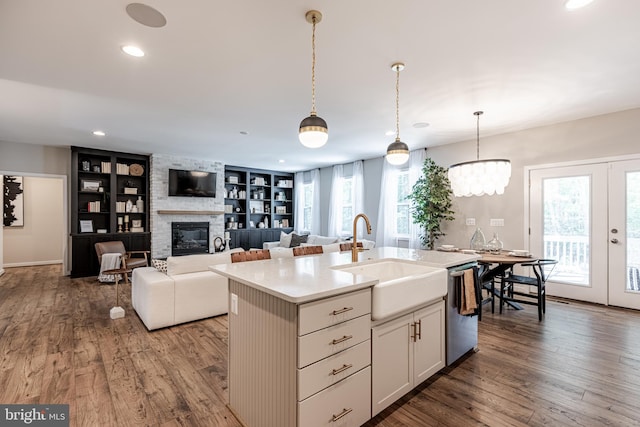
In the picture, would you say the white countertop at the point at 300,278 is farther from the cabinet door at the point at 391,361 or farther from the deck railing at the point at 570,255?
the deck railing at the point at 570,255

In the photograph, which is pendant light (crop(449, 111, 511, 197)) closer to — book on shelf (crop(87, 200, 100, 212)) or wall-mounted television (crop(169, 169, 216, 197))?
wall-mounted television (crop(169, 169, 216, 197))

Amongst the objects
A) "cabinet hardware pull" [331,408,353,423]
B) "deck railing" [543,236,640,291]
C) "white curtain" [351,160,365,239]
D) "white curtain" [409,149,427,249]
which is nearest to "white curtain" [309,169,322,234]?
"white curtain" [351,160,365,239]

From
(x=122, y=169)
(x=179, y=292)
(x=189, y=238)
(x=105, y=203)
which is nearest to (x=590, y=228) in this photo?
(x=179, y=292)

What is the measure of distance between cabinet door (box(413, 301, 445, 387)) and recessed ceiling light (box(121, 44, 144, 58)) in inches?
124

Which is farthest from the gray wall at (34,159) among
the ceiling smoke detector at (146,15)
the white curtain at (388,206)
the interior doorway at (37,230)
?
the white curtain at (388,206)

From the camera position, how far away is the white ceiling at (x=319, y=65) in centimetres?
213

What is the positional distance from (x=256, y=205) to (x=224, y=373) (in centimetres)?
713

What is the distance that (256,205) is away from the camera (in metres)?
9.36

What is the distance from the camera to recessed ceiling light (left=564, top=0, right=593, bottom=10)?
1.99 metres

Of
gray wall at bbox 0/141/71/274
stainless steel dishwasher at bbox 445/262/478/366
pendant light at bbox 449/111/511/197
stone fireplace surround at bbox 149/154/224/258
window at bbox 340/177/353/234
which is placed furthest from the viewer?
window at bbox 340/177/353/234

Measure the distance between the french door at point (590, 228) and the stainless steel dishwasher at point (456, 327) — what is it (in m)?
2.88

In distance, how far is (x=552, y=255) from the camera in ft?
15.4

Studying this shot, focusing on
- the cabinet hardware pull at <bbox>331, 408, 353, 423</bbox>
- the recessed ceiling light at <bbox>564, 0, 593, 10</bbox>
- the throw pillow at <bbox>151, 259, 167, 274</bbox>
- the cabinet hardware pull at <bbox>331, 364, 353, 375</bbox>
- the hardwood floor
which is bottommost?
the hardwood floor

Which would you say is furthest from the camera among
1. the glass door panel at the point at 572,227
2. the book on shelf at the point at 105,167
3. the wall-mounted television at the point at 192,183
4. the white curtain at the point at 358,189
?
the white curtain at the point at 358,189
